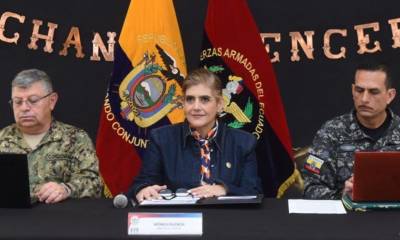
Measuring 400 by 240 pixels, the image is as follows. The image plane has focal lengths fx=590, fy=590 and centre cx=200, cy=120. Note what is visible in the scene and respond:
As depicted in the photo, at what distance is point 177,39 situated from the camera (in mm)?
3557

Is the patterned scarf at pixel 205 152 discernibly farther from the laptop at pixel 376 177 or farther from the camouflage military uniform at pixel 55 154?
the laptop at pixel 376 177

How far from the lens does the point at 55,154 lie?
281 centimetres

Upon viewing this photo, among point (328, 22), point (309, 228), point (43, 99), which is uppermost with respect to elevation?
point (328, 22)

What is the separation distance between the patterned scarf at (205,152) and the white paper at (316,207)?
0.42m

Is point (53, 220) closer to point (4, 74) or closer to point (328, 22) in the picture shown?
point (4, 74)

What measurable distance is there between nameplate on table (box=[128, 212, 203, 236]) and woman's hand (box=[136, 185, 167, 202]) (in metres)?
0.45

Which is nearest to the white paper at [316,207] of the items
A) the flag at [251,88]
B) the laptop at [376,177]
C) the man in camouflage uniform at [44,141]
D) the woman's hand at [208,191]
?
the laptop at [376,177]

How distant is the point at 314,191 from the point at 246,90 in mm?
981

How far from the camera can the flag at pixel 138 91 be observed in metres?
3.45

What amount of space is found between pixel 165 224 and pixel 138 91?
1.70 metres

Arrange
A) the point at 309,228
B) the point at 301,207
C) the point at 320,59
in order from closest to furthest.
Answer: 1. the point at 309,228
2. the point at 301,207
3. the point at 320,59

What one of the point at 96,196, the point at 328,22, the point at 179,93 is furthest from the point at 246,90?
the point at 96,196

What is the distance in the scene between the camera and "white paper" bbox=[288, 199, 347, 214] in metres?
2.10

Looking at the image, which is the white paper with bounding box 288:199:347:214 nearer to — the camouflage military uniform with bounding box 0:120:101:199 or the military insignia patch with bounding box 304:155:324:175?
the military insignia patch with bounding box 304:155:324:175
